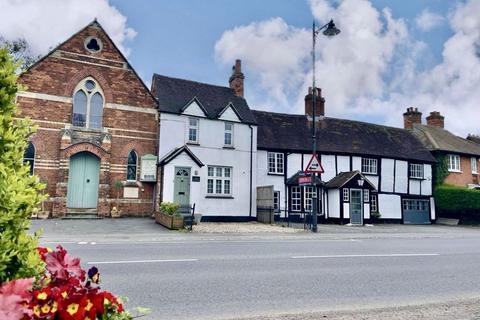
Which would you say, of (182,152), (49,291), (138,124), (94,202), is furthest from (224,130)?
(49,291)

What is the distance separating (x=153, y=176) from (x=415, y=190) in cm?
2271

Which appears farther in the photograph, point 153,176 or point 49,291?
point 153,176

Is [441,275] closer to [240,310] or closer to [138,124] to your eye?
[240,310]

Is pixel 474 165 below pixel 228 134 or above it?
below

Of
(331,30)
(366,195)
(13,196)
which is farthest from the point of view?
(366,195)

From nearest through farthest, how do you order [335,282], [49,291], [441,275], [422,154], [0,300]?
[0,300]
[49,291]
[335,282]
[441,275]
[422,154]

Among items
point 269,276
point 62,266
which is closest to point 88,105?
point 269,276

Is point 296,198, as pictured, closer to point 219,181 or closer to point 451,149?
point 219,181

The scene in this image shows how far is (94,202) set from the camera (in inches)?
858

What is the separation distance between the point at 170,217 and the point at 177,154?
205 inches

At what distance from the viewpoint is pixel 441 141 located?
34.8 m

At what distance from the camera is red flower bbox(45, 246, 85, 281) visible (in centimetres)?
274

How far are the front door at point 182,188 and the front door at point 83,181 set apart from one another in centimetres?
474

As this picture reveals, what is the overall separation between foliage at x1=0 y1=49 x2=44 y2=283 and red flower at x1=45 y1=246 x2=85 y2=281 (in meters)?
0.10
